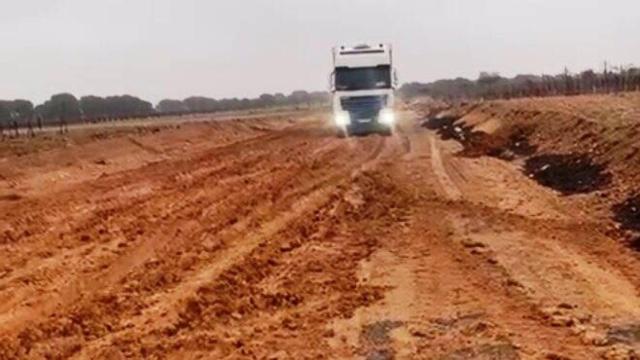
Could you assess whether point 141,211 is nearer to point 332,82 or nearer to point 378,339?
point 378,339

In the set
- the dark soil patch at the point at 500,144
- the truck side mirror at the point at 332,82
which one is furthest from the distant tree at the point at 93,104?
the dark soil patch at the point at 500,144

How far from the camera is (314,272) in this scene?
1150 centimetres

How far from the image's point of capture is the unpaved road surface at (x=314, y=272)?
8383 millimetres

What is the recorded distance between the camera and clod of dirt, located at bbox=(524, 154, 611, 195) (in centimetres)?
1886

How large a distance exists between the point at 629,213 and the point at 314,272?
6276mm

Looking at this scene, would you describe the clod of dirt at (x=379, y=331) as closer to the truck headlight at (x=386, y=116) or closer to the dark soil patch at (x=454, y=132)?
the dark soil patch at (x=454, y=132)

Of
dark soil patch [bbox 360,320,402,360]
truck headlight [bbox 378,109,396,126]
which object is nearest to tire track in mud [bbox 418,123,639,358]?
dark soil patch [bbox 360,320,402,360]

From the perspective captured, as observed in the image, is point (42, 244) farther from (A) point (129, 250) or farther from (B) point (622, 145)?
Answer: (B) point (622, 145)

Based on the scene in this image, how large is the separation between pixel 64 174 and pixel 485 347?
20.5 metres

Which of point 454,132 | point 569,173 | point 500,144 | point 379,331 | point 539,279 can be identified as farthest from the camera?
point 454,132

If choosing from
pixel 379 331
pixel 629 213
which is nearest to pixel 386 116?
pixel 629 213

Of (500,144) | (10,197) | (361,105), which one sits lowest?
(500,144)

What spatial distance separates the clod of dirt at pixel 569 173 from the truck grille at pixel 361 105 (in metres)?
16.1

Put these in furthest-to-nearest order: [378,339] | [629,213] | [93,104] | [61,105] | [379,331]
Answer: [93,104] < [61,105] < [629,213] < [379,331] < [378,339]
